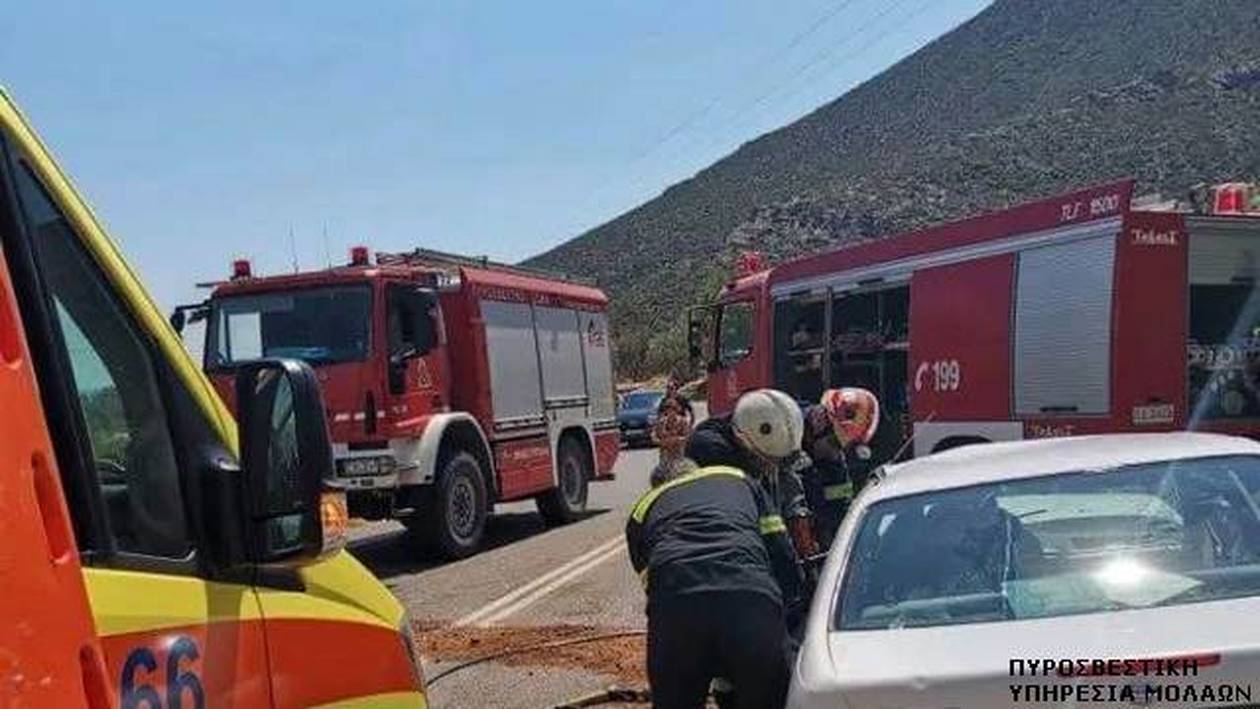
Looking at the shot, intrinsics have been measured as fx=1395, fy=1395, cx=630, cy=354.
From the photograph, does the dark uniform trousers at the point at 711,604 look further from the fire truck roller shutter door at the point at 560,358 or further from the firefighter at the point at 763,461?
the fire truck roller shutter door at the point at 560,358

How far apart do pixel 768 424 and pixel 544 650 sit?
3.66m

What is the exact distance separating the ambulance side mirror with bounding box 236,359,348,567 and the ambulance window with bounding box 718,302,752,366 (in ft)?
45.0

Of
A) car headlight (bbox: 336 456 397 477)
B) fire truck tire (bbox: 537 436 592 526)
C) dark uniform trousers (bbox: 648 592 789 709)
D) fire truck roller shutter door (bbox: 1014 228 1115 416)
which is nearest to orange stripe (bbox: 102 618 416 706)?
dark uniform trousers (bbox: 648 592 789 709)

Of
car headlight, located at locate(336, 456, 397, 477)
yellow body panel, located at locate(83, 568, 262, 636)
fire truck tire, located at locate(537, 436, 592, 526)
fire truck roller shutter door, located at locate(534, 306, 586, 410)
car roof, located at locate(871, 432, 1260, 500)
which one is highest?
fire truck roller shutter door, located at locate(534, 306, 586, 410)

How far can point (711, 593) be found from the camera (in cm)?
436

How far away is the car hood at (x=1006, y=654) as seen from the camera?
3.24 m

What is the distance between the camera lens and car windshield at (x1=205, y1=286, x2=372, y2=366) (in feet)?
41.2

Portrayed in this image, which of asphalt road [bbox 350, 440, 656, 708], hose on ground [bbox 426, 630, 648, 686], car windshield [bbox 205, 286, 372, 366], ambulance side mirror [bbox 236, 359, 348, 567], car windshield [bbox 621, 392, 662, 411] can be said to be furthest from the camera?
car windshield [bbox 621, 392, 662, 411]

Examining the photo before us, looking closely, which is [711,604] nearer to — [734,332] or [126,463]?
[126,463]

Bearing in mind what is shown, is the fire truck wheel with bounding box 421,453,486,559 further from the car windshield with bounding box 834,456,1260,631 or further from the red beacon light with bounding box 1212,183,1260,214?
the car windshield with bounding box 834,456,1260,631

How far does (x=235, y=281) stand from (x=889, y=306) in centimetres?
618

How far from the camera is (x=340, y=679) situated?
2.64 m

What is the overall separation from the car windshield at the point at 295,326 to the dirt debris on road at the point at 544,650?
11.9ft

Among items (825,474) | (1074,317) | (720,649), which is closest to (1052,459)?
(720,649)
